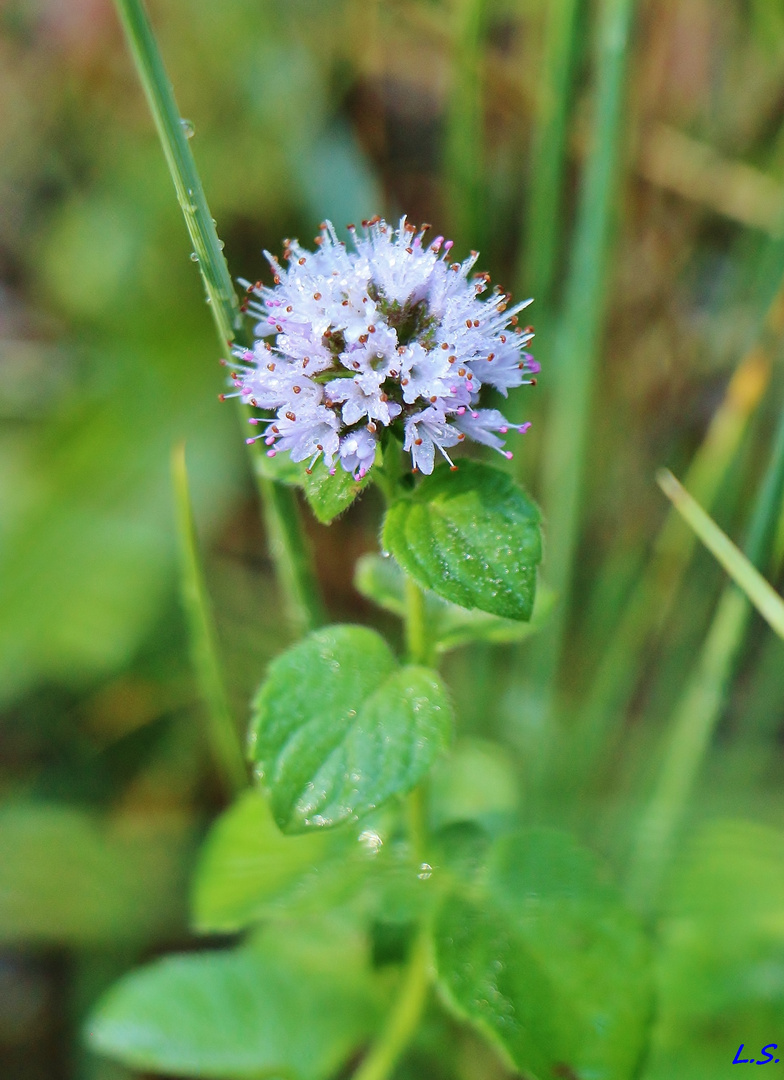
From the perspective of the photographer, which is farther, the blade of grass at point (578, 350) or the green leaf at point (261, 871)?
the blade of grass at point (578, 350)

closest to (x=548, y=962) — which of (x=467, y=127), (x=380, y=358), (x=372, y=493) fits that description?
(x=380, y=358)

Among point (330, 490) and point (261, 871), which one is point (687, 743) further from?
point (330, 490)

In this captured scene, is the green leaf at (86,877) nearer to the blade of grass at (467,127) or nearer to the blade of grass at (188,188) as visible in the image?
the blade of grass at (188,188)

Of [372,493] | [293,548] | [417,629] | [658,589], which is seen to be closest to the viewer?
[417,629]

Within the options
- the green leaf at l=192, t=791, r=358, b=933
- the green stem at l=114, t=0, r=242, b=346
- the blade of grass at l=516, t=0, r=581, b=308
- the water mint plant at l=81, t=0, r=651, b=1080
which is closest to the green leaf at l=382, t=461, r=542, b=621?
the water mint plant at l=81, t=0, r=651, b=1080

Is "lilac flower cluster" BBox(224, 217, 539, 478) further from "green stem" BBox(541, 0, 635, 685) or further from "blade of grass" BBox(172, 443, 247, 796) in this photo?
"green stem" BBox(541, 0, 635, 685)
